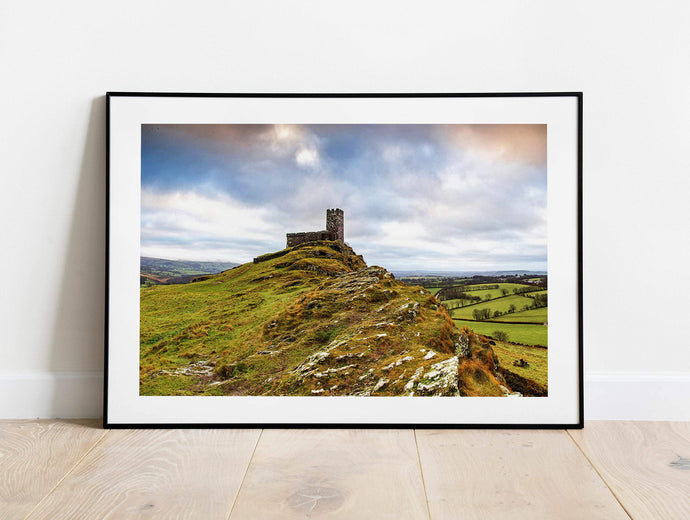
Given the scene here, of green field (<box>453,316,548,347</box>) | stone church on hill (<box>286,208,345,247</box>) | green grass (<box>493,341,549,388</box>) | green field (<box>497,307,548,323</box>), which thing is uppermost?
stone church on hill (<box>286,208,345,247</box>)

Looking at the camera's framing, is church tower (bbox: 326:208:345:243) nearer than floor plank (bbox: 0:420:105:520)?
No

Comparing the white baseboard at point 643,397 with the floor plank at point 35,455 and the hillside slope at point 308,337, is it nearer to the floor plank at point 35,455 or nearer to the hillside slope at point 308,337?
the hillside slope at point 308,337

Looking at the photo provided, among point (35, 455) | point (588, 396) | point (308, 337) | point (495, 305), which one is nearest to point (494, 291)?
point (495, 305)

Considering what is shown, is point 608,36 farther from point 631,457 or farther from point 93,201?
point 93,201

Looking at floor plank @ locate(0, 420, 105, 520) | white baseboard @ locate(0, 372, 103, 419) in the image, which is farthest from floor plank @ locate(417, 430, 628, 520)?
white baseboard @ locate(0, 372, 103, 419)

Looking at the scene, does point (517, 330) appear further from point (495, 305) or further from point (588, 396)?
point (588, 396)

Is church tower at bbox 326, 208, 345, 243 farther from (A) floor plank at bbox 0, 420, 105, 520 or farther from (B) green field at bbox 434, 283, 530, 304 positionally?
(A) floor plank at bbox 0, 420, 105, 520

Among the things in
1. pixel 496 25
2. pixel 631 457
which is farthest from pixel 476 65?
pixel 631 457
